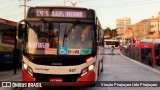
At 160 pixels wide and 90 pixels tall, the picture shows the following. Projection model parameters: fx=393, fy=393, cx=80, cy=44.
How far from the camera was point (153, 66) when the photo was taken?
3228 centimetres

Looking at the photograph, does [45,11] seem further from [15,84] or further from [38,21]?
[15,84]

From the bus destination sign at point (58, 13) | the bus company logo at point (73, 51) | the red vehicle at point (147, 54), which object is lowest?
the red vehicle at point (147, 54)

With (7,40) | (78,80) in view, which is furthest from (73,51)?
(7,40)

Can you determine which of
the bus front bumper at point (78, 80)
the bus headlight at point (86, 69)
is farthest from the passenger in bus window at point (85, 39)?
the bus front bumper at point (78, 80)

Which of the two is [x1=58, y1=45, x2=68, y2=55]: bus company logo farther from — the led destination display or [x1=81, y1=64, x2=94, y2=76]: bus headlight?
the led destination display

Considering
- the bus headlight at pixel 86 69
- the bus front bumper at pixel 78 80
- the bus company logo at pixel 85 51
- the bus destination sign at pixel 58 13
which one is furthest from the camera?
Result: the bus destination sign at pixel 58 13

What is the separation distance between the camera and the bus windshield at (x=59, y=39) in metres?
13.1

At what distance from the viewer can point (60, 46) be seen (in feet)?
42.9

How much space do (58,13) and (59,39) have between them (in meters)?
0.96

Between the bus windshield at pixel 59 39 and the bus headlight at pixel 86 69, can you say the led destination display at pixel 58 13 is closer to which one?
the bus windshield at pixel 59 39

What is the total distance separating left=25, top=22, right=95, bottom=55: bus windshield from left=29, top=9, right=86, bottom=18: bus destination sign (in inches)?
12.5

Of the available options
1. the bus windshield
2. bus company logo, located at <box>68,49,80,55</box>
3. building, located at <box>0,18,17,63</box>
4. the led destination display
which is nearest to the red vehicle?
building, located at <box>0,18,17,63</box>

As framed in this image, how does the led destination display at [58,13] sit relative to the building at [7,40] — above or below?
above

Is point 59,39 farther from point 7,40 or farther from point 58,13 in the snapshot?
point 7,40
